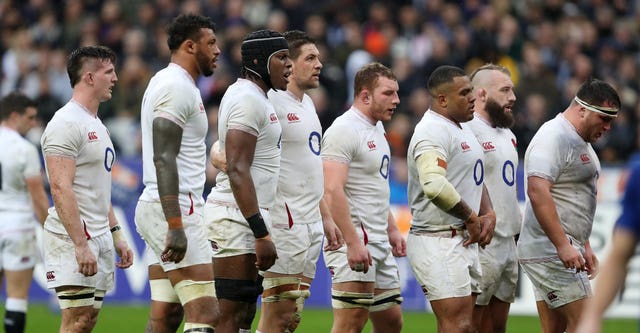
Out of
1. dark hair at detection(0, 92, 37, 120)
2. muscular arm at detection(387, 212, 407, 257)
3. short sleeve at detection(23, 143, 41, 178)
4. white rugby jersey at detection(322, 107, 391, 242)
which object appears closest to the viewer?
white rugby jersey at detection(322, 107, 391, 242)

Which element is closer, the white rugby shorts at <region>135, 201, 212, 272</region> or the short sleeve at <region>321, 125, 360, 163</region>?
the white rugby shorts at <region>135, 201, 212, 272</region>

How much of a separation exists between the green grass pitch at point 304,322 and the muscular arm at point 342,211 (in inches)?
201

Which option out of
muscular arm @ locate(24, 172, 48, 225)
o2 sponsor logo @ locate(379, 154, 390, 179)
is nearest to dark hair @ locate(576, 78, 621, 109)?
o2 sponsor logo @ locate(379, 154, 390, 179)

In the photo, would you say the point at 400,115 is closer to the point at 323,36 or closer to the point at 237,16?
the point at 323,36

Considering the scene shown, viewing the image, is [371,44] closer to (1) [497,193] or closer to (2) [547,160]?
(1) [497,193]

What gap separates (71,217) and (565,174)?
13.3ft

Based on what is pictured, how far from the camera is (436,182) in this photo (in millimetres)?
9055

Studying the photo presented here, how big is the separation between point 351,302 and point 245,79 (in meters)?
2.39

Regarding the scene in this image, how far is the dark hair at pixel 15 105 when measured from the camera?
12.6m

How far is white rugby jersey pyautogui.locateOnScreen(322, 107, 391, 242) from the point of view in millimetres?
10008

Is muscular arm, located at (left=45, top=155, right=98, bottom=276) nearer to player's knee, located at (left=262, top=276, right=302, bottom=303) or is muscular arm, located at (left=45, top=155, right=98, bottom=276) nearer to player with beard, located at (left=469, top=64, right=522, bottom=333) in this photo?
player's knee, located at (left=262, top=276, right=302, bottom=303)

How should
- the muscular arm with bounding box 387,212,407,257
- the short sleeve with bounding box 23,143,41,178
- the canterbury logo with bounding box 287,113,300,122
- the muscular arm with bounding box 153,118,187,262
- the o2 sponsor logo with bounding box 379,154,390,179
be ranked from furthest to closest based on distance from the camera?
1. the short sleeve with bounding box 23,143,41,178
2. the muscular arm with bounding box 387,212,407,257
3. the o2 sponsor logo with bounding box 379,154,390,179
4. the canterbury logo with bounding box 287,113,300,122
5. the muscular arm with bounding box 153,118,187,262

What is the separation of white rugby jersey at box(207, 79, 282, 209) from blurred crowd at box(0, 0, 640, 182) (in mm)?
9680

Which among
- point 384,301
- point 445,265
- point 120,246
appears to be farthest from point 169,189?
point 384,301
